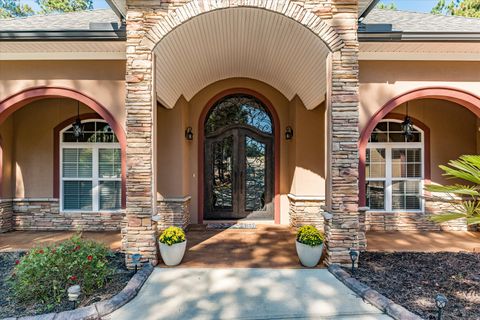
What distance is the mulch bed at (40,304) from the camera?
129 inches

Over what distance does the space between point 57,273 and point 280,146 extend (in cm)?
575

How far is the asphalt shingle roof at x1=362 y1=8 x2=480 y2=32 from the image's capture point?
545 cm

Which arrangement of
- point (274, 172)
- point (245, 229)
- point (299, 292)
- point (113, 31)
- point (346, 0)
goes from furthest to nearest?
point (274, 172) → point (245, 229) → point (113, 31) → point (346, 0) → point (299, 292)

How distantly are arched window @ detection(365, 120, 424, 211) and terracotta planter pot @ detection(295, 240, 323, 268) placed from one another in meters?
3.40

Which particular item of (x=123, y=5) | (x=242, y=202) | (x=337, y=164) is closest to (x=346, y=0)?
(x=337, y=164)

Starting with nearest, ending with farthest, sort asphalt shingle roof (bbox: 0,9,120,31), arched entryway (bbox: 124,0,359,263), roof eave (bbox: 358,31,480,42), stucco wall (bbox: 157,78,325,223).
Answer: arched entryway (bbox: 124,0,359,263)
roof eave (bbox: 358,31,480,42)
asphalt shingle roof (bbox: 0,9,120,31)
stucco wall (bbox: 157,78,325,223)

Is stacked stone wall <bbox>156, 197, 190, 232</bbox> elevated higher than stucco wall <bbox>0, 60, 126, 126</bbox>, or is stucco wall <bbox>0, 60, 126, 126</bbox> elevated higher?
stucco wall <bbox>0, 60, 126, 126</bbox>

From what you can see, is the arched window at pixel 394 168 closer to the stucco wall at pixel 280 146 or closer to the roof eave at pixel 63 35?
the stucco wall at pixel 280 146

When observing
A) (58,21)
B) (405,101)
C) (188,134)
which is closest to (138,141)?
(188,134)

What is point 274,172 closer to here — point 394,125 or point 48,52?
point 394,125

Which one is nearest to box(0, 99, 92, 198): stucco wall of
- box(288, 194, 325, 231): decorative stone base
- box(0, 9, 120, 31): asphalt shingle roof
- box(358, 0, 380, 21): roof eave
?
box(0, 9, 120, 31): asphalt shingle roof

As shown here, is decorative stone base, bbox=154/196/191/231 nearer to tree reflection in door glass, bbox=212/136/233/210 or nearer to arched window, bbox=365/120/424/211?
tree reflection in door glass, bbox=212/136/233/210

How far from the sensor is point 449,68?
5684 millimetres

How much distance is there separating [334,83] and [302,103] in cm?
261
